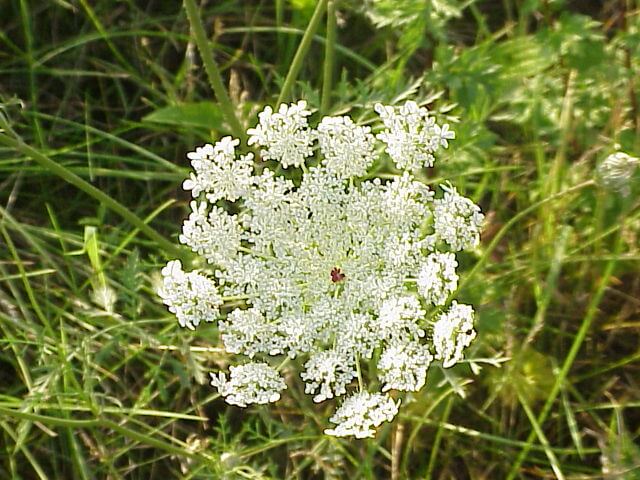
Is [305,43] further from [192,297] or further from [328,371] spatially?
[328,371]

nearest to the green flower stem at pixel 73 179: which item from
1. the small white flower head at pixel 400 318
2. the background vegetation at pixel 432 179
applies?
the background vegetation at pixel 432 179

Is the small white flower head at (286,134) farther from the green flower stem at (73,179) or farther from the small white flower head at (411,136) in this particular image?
the green flower stem at (73,179)

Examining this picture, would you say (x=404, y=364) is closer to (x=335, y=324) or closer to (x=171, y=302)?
(x=335, y=324)

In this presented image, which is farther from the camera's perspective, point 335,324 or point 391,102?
point 391,102

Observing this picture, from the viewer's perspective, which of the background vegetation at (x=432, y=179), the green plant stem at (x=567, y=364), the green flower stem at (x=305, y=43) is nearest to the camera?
the green flower stem at (x=305, y=43)

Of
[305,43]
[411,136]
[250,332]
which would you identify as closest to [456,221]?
[411,136]

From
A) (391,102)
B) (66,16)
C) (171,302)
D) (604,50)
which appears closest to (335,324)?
(171,302)
